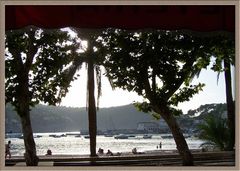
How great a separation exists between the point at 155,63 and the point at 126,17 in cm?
262

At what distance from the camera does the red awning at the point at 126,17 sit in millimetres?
2666

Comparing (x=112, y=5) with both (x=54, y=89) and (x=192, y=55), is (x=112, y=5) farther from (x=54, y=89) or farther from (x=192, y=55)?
(x=54, y=89)

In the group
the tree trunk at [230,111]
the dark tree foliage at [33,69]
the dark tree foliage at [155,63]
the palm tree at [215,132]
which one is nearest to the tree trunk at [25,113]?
the dark tree foliage at [33,69]

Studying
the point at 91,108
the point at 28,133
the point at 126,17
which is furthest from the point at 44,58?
the point at 91,108

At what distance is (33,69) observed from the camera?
5.42m

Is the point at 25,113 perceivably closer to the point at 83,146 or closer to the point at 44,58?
the point at 44,58

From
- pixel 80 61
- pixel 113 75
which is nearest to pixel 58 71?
pixel 113 75

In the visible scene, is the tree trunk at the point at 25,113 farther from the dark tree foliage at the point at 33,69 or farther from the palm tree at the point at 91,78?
the palm tree at the point at 91,78

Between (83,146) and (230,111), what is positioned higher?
(230,111)

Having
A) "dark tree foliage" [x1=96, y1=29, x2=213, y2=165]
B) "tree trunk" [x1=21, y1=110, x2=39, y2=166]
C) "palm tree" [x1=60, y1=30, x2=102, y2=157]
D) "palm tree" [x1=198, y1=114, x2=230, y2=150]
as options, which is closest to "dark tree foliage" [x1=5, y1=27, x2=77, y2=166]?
"tree trunk" [x1=21, y1=110, x2=39, y2=166]

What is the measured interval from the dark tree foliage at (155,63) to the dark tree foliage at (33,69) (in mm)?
615

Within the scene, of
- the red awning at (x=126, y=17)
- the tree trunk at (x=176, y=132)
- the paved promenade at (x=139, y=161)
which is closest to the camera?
the red awning at (x=126, y=17)

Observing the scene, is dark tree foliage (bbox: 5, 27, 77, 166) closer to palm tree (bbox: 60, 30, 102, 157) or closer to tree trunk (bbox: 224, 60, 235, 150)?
palm tree (bbox: 60, 30, 102, 157)

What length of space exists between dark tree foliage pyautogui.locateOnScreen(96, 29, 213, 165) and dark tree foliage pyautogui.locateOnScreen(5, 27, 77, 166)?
0.62 metres
